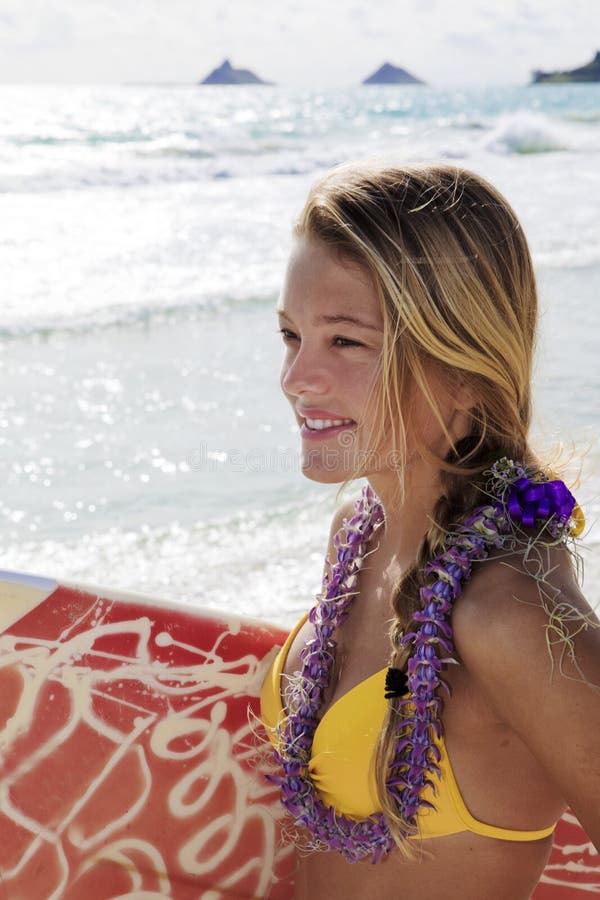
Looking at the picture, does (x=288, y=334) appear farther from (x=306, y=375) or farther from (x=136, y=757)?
(x=136, y=757)

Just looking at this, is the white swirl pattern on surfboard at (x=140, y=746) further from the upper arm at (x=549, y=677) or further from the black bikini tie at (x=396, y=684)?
the upper arm at (x=549, y=677)

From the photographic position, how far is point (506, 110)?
35.8 meters

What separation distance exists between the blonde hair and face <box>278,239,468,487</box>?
0.02m

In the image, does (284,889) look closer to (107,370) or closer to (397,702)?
(397,702)

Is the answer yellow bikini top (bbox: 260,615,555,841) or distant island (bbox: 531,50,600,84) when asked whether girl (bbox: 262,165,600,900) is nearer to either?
yellow bikini top (bbox: 260,615,555,841)

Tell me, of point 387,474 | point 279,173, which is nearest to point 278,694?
point 387,474

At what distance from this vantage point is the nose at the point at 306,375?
1.47 meters

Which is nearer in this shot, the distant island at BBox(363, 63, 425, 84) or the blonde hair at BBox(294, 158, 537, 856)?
the blonde hair at BBox(294, 158, 537, 856)

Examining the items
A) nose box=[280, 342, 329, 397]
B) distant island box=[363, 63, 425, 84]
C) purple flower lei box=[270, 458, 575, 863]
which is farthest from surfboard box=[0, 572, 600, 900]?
distant island box=[363, 63, 425, 84]

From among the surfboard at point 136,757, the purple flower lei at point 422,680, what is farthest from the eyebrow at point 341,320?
the surfboard at point 136,757

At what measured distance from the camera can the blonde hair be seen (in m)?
1.36

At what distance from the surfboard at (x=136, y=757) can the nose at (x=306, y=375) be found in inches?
24.9

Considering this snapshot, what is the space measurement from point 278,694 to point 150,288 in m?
7.51

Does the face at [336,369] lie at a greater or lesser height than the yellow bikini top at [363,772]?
greater
